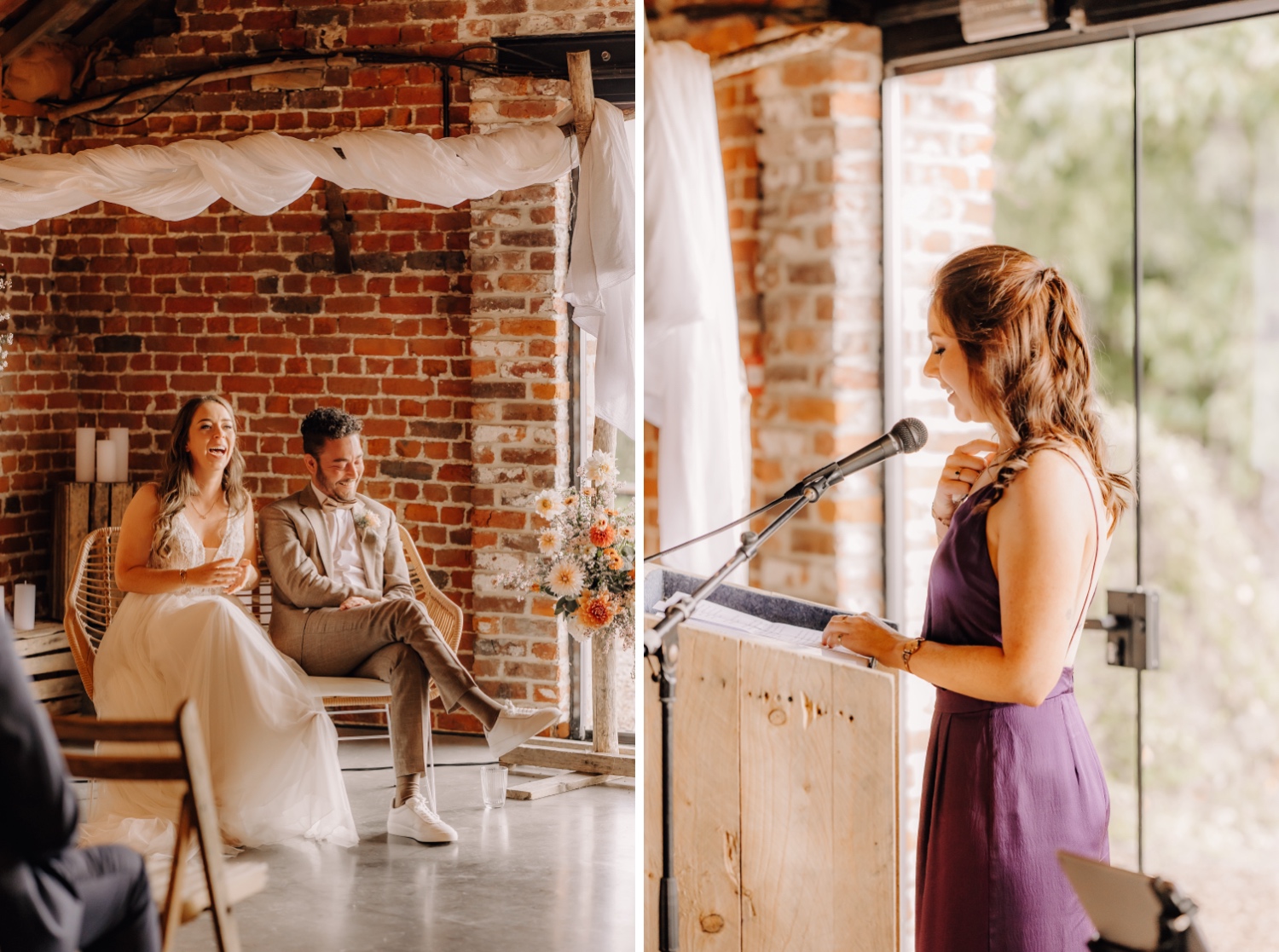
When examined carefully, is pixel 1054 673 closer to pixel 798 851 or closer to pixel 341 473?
pixel 798 851

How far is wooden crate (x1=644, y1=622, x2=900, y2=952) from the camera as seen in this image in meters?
1.60

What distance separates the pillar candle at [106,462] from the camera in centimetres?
266

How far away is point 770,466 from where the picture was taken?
72.5 inches

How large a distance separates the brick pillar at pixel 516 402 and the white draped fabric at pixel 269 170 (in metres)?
0.24

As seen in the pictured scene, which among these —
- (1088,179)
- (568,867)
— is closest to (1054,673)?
(1088,179)

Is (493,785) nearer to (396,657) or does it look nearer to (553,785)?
(553,785)

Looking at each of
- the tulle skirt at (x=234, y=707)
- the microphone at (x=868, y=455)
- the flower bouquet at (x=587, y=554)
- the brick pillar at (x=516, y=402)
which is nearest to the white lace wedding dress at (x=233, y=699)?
the tulle skirt at (x=234, y=707)

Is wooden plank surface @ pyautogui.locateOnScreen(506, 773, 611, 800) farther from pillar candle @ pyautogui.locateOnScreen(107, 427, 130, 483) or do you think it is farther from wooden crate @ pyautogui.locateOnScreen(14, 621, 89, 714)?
pillar candle @ pyautogui.locateOnScreen(107, 427, 130, 483)

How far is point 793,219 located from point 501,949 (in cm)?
185

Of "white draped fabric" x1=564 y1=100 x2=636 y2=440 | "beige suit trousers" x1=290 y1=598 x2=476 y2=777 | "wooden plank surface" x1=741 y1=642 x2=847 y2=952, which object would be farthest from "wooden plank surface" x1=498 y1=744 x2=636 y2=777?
"wooden plank surface" x1=741 y1=642 x2=847 y2=952

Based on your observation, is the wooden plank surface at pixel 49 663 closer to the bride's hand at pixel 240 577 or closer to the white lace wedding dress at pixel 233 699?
the white lace wedding dress at pixel 233 699

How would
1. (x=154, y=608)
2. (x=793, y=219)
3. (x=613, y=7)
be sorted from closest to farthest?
(x=793, y=219) < (x=154, y=608) < (x=613, y=7)

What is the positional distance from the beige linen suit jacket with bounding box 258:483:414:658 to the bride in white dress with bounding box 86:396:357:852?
0.06 meters

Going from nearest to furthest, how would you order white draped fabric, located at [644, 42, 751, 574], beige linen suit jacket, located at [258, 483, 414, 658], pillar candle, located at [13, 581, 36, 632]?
1. white draped fabric, located at [644, 42, 751, 574]
2. pillar candle, located at [13, 581, 36, 632]
3. beige linen suit jacket, located at [258, 483, 414, 658]
